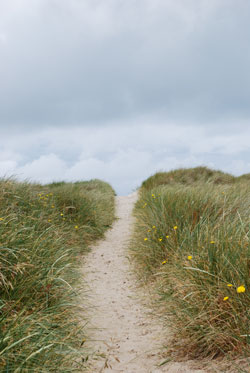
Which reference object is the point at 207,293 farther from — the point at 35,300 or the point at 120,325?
the point at 35,300

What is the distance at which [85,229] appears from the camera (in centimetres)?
864

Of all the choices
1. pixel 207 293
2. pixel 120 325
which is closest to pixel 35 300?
pixel 120 325

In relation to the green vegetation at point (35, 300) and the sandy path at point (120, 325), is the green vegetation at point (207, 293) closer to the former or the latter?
the sandy path at point (120, 325)

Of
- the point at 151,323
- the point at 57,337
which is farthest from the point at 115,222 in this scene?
the point at 57,337

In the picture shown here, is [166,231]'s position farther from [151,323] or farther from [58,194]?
[58,194]

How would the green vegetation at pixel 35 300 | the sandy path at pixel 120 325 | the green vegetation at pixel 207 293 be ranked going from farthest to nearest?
the sandy path at pixel 120 325
the green vegetation at pixel 207 293
the green vegetation at pixel 35 300

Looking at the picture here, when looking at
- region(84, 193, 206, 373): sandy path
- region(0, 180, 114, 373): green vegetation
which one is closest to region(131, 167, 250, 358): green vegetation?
region(84, 193, 206, 373): sandy path

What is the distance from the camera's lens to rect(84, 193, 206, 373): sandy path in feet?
11.1

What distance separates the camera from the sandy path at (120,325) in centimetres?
337

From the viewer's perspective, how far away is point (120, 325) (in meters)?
4.33

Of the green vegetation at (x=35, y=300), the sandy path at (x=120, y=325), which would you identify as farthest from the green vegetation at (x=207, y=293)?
the green vegetation at (x=35, y=300)

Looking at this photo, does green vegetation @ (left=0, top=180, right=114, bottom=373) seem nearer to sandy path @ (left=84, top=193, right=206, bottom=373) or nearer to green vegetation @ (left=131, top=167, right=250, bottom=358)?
sandy path @ (left=84, top=193, right=206, bottom=373)

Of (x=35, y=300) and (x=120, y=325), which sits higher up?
(x=35, y=300)

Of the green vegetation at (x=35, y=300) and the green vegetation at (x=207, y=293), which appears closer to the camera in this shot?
the green vegetation at (x=35, y=300)
